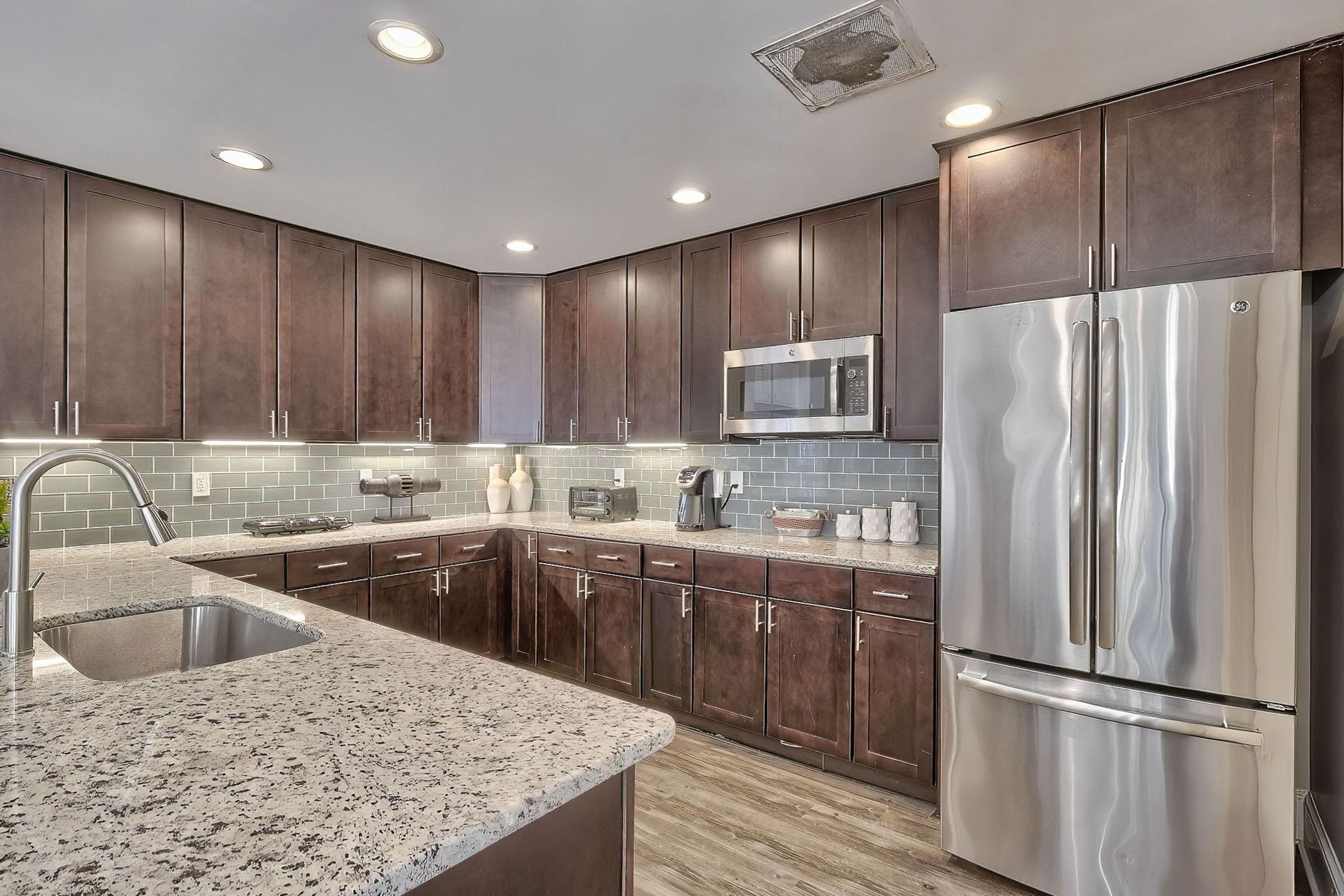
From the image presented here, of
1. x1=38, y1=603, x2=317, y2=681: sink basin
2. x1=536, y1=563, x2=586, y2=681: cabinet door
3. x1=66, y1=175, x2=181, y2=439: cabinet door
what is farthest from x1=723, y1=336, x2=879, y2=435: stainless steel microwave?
x1=66, y1=175, x2=181, y2=439: cabinet door

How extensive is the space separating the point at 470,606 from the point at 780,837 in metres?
2.08

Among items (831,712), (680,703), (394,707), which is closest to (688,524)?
(680,703)

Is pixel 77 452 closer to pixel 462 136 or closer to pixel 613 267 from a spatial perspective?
pixel 462 136

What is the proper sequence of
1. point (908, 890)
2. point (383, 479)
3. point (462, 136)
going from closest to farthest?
point (908, 890), point (462, 136), point (383, 479)

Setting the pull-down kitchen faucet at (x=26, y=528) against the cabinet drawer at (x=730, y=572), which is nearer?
the pull-down kitchen faucet at (x=26, y=528)

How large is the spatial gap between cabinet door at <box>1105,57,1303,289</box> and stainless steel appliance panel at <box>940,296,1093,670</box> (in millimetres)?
268

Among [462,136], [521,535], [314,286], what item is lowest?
[521,535]

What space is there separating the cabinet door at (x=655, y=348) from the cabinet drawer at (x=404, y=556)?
119 cm

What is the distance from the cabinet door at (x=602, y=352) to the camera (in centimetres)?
381

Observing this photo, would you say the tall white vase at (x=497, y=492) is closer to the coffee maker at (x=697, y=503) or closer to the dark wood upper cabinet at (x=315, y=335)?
the dark wood upper cabinet at (x=315, y=335)

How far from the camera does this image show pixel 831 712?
2.73 m

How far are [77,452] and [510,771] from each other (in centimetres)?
104

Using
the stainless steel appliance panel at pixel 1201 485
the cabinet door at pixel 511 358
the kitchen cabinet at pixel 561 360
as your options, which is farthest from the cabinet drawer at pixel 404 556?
the stainless steel appliance panel at pixel 1201 485

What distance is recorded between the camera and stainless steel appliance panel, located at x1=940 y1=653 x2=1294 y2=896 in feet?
5.75
